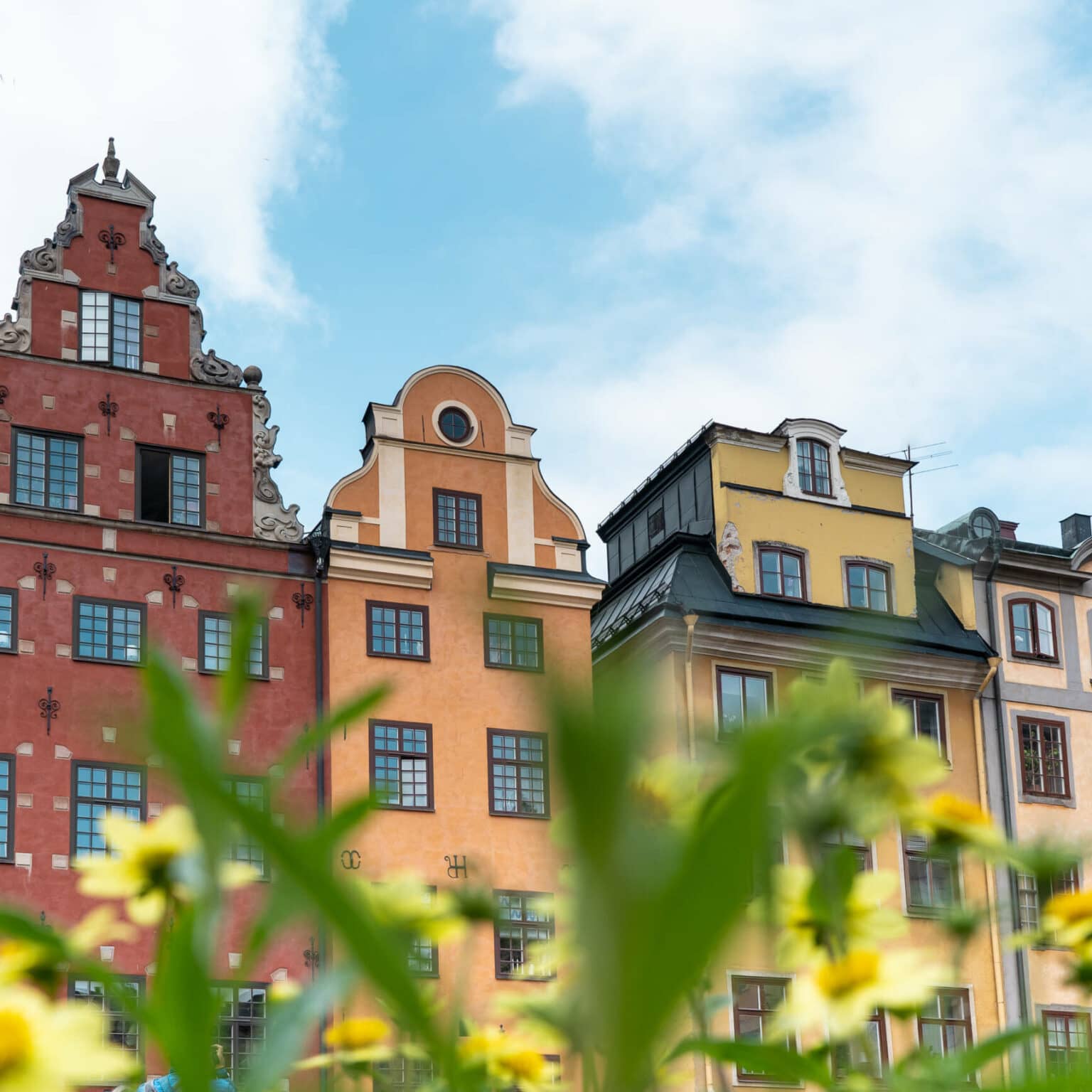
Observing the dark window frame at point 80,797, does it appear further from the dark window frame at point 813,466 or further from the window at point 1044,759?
the window at point 1044,759

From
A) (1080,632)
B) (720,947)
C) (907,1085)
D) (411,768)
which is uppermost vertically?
(1080,632)

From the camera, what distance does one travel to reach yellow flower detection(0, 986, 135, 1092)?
34.9 inches

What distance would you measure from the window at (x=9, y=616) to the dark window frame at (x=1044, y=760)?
55.3 ft

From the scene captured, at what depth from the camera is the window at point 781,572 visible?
28.0 m

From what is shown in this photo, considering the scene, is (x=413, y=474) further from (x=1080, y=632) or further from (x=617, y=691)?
(x=617, y=691)

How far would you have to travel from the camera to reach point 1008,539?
3033cm

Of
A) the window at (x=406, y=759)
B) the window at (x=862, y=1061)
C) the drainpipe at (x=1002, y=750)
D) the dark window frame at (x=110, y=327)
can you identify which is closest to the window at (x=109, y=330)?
the dark window frame at (x=110, y=327)

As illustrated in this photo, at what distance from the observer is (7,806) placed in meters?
21.3

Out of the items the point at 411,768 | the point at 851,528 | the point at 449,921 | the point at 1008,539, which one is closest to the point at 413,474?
the point at 411,768

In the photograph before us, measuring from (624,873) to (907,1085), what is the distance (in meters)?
0.56

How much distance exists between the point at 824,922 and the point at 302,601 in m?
23.0

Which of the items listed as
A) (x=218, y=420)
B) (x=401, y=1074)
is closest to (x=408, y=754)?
(x=218, y=420)

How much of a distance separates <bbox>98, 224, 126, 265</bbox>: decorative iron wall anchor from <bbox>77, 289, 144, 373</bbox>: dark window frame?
1.78ft

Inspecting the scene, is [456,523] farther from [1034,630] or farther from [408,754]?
[1034,630]
